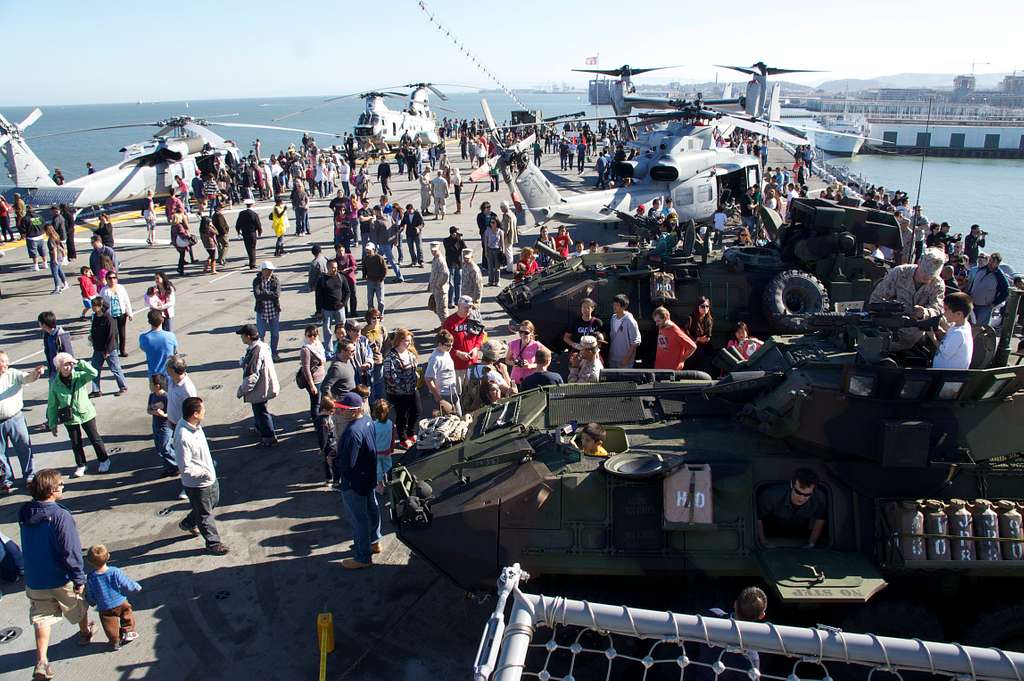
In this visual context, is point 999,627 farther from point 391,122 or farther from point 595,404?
point 391,122

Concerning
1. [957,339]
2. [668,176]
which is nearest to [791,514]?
[957,339]

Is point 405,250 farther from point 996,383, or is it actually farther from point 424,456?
point 996,383

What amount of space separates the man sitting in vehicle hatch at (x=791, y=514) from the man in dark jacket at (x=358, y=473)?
3.48m

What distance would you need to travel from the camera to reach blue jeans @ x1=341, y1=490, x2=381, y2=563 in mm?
7305

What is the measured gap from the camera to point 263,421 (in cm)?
997

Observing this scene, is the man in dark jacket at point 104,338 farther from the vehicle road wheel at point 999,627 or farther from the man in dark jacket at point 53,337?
the vehicle road wheel at point 999,627

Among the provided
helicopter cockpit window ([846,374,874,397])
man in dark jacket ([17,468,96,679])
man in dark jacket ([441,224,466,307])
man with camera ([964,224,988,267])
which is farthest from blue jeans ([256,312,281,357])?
man with camera ([964,224,988,267])

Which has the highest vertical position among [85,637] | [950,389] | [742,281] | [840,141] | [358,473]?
[840,141]

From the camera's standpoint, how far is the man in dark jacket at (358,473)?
7117 mm

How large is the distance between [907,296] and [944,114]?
8244cm

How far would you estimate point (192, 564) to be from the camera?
302 inches

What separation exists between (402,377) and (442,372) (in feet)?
1.64

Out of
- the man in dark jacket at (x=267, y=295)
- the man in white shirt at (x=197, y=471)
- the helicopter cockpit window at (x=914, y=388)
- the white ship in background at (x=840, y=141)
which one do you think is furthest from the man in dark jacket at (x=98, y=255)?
the white ship in background at (x=840, y=141)

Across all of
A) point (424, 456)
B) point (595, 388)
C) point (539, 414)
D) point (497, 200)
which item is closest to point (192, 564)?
point (424, 456)
